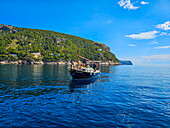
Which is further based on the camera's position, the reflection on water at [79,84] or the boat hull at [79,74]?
the boat hull at [79,74]

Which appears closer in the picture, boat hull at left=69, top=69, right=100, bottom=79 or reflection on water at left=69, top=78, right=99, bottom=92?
reflection on water at left=69, top=78, right=99, bottom=92

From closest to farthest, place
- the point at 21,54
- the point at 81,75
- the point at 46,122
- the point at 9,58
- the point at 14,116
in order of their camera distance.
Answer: the point at 46,122 → the point at 14,116 → the point at 81,75 → the point at 9,58 → the point at 21,54

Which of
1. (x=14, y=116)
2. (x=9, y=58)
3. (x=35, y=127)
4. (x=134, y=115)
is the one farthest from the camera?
(x=9, y=58)

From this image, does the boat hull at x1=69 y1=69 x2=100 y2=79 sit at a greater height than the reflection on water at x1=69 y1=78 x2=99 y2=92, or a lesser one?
greater

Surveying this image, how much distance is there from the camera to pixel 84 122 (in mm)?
12656

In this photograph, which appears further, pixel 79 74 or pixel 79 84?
pixel 79 74

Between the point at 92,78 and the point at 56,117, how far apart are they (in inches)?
1312

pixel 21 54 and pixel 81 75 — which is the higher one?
pixel 21 54

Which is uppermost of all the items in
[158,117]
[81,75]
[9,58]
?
[9,58]

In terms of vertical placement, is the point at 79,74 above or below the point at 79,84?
above

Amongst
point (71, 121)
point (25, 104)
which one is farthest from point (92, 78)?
point (71, 121)

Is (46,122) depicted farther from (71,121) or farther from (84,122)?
(84,122)

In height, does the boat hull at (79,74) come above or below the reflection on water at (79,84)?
above

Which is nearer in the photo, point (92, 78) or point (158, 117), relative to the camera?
point (158, 117)
